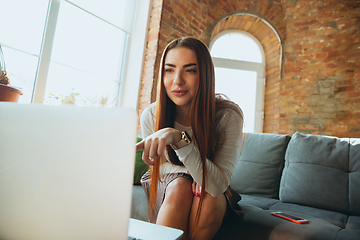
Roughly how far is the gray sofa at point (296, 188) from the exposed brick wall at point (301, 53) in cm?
159

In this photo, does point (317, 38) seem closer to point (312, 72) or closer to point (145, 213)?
point (312, 72)

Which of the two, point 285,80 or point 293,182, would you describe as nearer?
point 293,182

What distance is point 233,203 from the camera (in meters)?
1.17

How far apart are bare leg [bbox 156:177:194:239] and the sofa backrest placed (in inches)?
35.3

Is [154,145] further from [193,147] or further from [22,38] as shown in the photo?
[22,38]

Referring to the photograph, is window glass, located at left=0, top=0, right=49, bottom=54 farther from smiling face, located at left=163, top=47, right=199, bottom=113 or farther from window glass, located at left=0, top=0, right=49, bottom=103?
smiling face, located at left=163, top=47, right=199, bottom=113

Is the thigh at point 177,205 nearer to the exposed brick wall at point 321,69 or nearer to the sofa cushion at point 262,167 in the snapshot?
the sofa cushion at point 262,167

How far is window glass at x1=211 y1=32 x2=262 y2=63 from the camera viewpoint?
156 inches

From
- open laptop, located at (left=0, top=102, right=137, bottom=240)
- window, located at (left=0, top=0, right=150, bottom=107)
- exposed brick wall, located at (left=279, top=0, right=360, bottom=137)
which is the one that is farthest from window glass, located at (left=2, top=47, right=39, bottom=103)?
exposed brick wall, located at (left=279, top=0, right=360, bottom=137)

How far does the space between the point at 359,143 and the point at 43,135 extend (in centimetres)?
182

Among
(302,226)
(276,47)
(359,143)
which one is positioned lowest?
(302,226)

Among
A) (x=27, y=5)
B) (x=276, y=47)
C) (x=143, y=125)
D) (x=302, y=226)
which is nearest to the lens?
(x=302, y=226)

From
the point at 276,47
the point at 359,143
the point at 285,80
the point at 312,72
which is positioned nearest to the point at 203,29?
the point at 276,47

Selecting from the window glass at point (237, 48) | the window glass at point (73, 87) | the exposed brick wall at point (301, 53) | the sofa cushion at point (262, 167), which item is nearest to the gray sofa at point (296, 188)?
the sofa cushion at point (262, 167)
